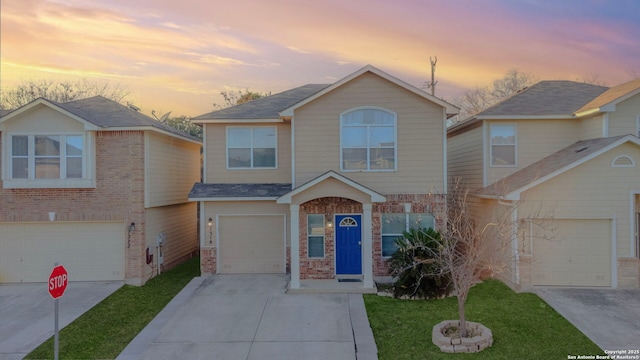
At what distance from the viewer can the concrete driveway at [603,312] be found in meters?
7.79

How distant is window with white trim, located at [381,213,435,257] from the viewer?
1252 cm

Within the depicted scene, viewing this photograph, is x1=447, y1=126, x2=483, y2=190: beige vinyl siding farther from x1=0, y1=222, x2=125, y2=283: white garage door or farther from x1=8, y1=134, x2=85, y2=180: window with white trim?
x1=8, y1=134, x2=85, y2=180: window with white trim

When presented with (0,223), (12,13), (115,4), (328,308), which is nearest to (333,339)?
(328,308)

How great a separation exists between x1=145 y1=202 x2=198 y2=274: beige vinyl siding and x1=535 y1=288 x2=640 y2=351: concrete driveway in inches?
478

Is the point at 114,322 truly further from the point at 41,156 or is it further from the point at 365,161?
the point at 365,161

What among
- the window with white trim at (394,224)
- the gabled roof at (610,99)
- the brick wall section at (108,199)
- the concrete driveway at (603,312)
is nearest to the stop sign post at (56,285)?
the brick wall section at (108,199)

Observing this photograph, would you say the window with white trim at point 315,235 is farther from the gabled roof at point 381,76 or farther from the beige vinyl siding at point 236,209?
the gabled roof at point 381,76

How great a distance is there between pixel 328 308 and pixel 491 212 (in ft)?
20.7

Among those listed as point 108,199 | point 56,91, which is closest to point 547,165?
point 108,199

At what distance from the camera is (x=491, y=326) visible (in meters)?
8.39

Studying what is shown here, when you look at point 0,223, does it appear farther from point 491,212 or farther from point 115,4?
point 491,212

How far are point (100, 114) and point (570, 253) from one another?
15539 millimetres

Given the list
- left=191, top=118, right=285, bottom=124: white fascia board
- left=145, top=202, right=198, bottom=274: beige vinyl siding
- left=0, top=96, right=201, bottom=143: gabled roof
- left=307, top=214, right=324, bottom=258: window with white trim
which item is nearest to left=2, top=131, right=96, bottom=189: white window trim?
left=0, top=96, right=201, bottom=143: gabled roof

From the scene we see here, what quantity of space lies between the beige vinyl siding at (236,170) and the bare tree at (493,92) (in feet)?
82.2
